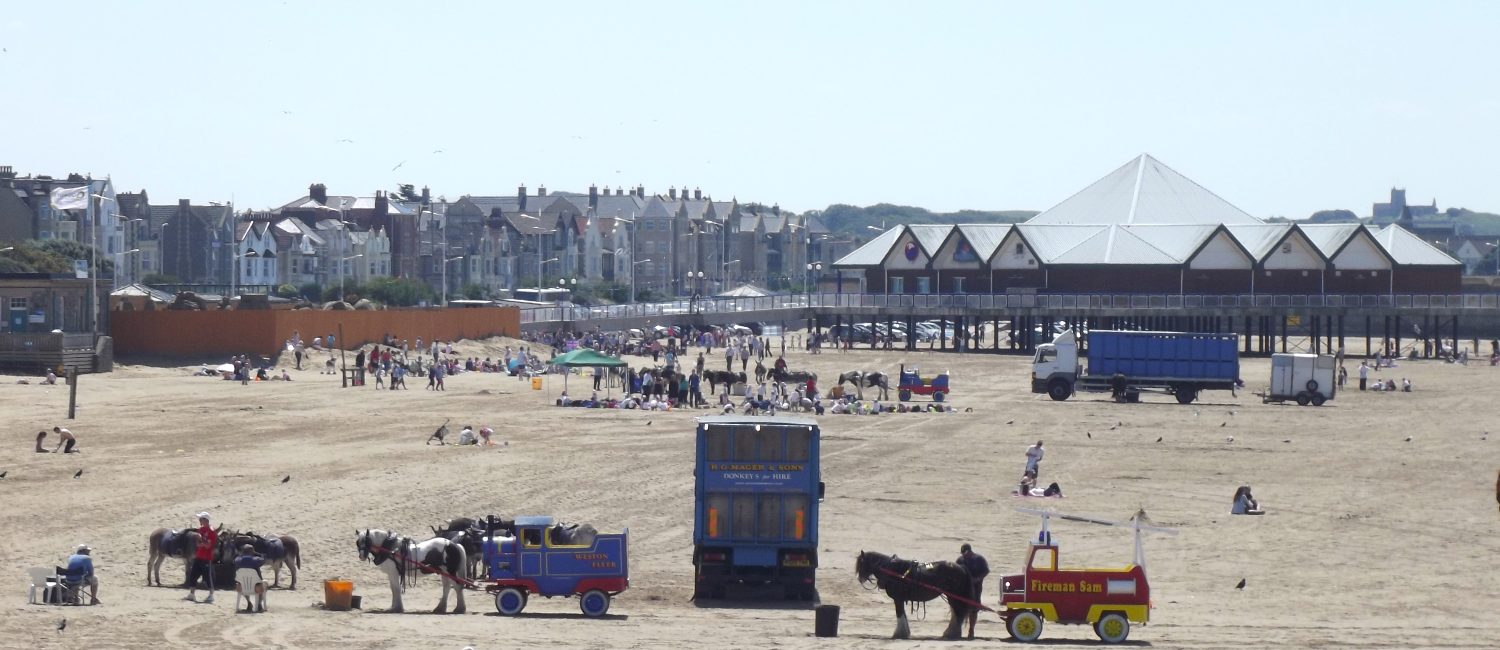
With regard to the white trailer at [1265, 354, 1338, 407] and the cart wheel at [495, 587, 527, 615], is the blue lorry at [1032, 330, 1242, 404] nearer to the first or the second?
the white trailer at [1265, 354, 1338, 407]

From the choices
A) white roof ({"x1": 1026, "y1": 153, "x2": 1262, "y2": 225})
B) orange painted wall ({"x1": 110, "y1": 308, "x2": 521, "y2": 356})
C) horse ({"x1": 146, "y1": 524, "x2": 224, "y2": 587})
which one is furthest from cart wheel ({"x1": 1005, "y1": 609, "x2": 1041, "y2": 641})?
white roof ({"x1": 1026, "y1": 153, "x2": 1262, "y2": 225})

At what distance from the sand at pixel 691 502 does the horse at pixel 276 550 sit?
269 millimetres

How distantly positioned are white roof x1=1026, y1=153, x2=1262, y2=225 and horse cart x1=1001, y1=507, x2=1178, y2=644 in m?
68.8

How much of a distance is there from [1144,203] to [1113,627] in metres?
74.9

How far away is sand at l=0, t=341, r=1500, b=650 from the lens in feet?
46.4

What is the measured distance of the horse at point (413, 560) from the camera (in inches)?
582

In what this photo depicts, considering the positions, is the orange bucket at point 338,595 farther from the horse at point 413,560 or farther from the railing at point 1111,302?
the railing at point 1111,302

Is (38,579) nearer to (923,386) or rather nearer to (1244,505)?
(1244,505)

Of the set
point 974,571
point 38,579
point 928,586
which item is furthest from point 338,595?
point 974,571

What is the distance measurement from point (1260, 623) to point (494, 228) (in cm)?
10107

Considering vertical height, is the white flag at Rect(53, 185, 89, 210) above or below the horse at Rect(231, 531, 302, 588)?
above

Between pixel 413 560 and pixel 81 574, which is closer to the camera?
pixel 81 574

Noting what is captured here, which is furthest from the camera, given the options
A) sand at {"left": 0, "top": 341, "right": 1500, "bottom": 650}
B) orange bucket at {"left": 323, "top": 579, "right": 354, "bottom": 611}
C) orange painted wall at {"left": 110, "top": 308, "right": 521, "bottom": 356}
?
orange painted wall at {"left": 110, "top": 308, "right": 521, "bottom": 356}

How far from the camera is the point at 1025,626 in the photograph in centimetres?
1397
